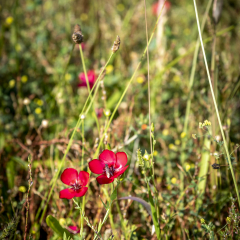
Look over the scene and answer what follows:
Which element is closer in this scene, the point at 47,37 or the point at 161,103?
the point at 161,103

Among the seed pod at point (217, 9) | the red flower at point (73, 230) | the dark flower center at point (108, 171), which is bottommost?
the red flower at point (73, 230)

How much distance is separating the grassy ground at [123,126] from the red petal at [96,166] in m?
0.08

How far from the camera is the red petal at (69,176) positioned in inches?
28.0

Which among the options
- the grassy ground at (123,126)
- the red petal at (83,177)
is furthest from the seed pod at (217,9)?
the red petal at (83,177)

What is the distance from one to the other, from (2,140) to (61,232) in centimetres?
80

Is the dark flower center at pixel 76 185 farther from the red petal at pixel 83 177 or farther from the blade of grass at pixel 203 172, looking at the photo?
the blade of grass at pixel 203 172

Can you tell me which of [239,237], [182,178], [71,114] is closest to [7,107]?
[71,114]

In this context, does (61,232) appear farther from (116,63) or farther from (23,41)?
(23,41)

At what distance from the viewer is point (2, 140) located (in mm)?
1327

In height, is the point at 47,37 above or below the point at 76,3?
below

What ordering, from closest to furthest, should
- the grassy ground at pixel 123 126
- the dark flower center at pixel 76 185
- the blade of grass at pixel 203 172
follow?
the dark flower center at pixel 76 185 < the grassy ground at pixel 123 126 < the blade of grass at pixel 203 172

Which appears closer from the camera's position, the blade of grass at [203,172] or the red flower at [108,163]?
the red flower at [108,163]

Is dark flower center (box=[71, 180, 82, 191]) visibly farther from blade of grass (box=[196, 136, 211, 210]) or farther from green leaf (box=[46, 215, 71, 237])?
blade of grass (box=[196, 136, 211, 210])

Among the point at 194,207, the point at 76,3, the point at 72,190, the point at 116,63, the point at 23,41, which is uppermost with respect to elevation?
the point at 76,3
